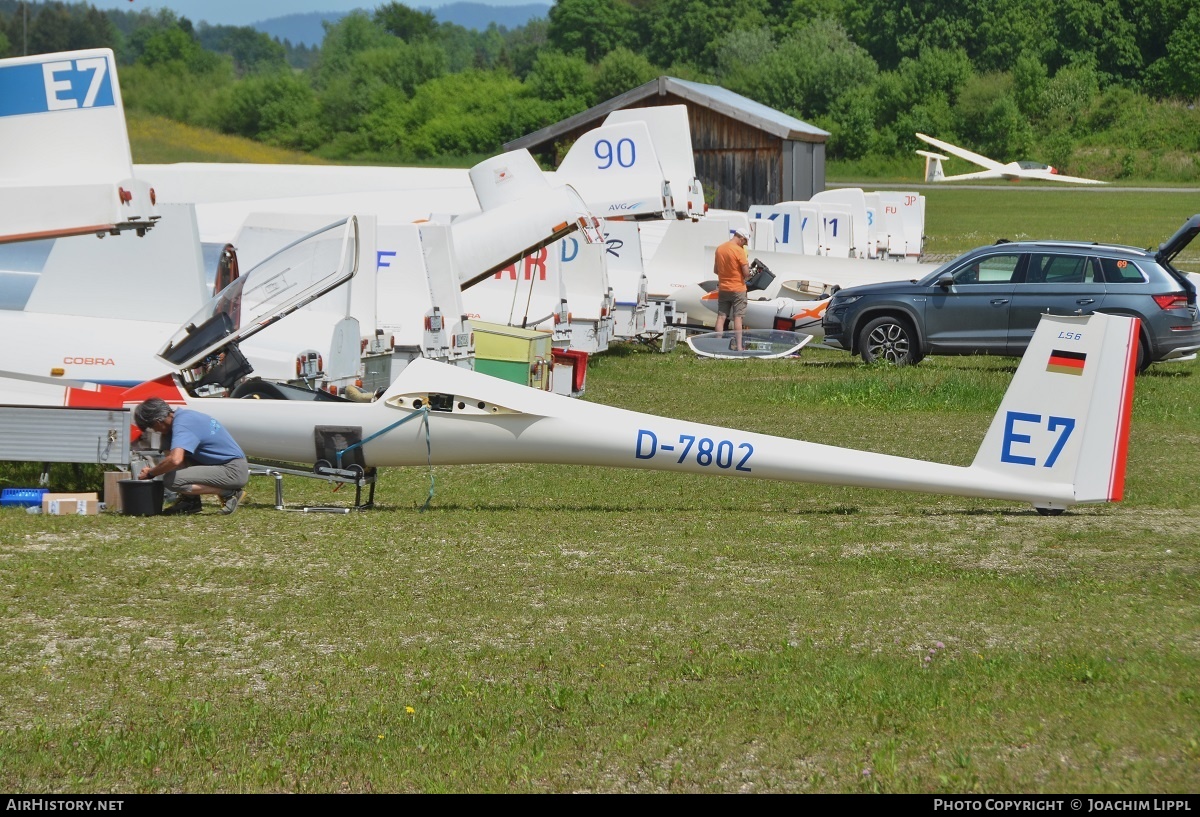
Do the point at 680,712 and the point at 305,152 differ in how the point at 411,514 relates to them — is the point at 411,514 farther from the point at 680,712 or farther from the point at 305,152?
the point at 305,152

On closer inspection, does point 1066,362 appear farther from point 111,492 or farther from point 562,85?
point 562,85

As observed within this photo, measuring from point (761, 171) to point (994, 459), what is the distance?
28.6 meters

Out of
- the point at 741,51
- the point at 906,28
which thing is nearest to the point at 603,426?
the point at 741,51

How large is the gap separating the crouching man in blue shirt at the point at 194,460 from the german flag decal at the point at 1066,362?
5689 mm

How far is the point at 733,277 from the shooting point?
20.7 m

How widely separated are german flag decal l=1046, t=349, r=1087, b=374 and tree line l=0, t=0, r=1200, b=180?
5050cm

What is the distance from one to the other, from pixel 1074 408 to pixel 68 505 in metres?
6.95

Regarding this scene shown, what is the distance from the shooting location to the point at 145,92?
5238cm

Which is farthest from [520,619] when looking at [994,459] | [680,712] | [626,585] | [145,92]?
[145,92]

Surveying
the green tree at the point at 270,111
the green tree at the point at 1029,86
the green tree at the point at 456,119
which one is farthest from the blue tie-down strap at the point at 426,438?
the green tree at the point at 1029,86

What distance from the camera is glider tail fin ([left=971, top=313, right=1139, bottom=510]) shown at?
29.0 ft

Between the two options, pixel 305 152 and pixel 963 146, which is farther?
pixel 963 146

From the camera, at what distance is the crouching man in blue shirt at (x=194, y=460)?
32.9ft

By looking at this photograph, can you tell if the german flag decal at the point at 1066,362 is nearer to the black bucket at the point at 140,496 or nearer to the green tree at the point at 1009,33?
the black bucket at the point at 140,496
